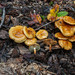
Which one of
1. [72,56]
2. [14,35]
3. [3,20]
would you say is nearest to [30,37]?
[14,35]

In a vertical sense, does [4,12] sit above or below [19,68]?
above

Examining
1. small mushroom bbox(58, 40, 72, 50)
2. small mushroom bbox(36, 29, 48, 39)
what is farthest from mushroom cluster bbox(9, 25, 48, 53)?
small mushroom bbox(58, 40, 72, 50)

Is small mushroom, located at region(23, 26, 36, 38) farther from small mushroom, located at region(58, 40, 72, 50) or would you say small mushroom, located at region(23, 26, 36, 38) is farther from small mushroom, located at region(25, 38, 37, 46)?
small mushroom, located at region(58, 40, 72, 50)

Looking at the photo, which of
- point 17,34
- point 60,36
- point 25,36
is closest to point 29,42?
point 25,36

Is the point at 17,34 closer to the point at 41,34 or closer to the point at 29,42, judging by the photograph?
the point at 29,42

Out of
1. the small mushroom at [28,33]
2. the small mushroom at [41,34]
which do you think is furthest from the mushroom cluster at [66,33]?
the small mushroom at [28,33]

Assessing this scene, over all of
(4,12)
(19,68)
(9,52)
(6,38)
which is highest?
(4,12)

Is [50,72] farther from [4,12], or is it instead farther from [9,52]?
[4,12]
